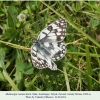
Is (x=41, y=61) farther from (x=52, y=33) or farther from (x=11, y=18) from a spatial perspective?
(x=11, y=18)

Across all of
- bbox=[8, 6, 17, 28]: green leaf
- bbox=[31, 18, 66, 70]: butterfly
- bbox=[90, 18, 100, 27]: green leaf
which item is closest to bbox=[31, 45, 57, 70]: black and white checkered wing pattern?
bbox=[31, 18, 66, 70]: butterfly

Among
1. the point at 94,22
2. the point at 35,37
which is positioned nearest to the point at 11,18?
the point at 35,37

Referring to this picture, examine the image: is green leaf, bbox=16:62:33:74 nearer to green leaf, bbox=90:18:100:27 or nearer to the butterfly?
the butterfly

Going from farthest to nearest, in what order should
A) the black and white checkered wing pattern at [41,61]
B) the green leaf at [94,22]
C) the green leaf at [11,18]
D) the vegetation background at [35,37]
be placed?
the green leaf at [94,22]
the green leaf at [11,18]
the vegetation background at [35,37]
the black and white checkered wing pattern at [41,61]

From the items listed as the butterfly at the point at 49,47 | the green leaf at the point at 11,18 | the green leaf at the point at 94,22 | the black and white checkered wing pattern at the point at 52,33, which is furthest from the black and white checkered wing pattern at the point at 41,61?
the green leaf at the point at 94,22

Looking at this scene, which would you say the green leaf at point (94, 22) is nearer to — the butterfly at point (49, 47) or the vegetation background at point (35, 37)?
the vegetation background at point (35, 37)

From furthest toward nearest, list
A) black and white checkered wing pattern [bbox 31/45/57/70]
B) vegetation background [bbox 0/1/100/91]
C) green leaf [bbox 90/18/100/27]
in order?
green leaf [bbox 90/18/100/27] < vegetation background [bbox 0/1/100/91] < black and white checkered wing pattern [bbox 31/45/57/70]
